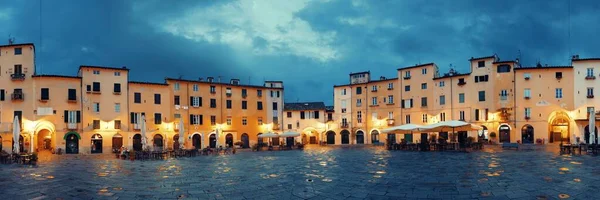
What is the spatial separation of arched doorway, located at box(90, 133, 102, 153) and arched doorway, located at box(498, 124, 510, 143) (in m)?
44.2

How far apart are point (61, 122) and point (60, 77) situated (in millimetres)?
4594

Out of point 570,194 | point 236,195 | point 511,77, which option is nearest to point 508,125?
point 511,77

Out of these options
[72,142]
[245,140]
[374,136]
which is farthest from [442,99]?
[72,142]

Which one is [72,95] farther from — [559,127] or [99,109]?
[559,127]

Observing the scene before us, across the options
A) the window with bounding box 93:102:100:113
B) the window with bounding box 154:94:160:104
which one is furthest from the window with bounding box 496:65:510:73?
the window with bounding box 93:102:100:113

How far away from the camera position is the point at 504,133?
4688cm

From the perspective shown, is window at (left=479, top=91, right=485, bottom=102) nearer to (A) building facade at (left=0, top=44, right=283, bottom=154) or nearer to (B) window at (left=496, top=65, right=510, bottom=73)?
(B) window at (left=496, top=65, right=510, bottom=73)

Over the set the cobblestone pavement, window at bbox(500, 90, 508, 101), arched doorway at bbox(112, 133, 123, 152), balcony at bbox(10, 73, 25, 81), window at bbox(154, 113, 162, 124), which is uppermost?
balcony at bbox(10, 73, 25, 81)

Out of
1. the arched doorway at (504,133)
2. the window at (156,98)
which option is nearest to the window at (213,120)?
the window at (156,98)

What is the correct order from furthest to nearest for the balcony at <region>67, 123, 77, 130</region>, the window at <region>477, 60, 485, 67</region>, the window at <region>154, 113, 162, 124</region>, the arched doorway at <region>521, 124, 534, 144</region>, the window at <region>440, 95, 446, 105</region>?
the window at <region>440, 95, 446, 105</region> < the window at <region>477, 60, 485, 67</region> < the window at <region>154, 113, 162, 124</region> < the arched doorway at <region>521, 124, 534, 144</region> < the balcony at <region>67, 123, 77, 130</region>

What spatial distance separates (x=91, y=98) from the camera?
43125mm

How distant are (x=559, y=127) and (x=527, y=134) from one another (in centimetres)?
328

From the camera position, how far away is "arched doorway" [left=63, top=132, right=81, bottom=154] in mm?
41869

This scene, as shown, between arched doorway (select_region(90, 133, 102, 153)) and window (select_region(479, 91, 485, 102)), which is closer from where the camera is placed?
arched doorway (select_region(90, 133, 102, 153))
